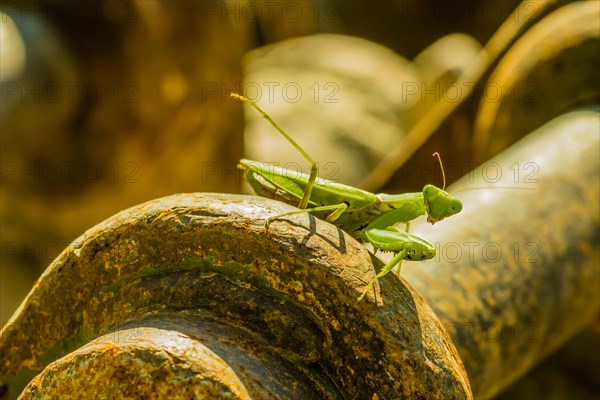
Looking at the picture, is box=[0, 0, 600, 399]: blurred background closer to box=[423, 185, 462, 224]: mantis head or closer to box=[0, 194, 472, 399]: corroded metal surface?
box=[423, 185, 462, 224]: mantis head

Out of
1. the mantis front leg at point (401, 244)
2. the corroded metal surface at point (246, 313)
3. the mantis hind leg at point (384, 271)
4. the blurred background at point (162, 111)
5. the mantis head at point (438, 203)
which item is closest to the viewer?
the corroded metal surface at point (246, 313)

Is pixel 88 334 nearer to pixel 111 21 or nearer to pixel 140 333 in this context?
pixel 140 333

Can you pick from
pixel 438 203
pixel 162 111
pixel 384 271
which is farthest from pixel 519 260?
pixel 162 111

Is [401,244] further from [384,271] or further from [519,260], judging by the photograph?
[519,260]

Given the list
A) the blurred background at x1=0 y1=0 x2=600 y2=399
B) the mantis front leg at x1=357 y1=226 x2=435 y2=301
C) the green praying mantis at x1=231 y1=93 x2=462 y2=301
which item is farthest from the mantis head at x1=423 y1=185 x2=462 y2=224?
the blurred background at x1=0 y1=0 x2=600 y2=399

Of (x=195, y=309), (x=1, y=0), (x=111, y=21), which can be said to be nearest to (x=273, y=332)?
(x=195, y=309)

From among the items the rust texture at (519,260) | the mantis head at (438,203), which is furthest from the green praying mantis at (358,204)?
the rust texture at (519,260)

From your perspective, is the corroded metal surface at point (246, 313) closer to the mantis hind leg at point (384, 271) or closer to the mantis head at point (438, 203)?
the mantis hind leg at point (384, 271)

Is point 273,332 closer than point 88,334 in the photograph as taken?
Yes
